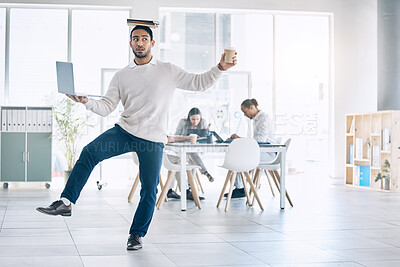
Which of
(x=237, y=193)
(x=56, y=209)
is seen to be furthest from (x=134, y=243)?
(x=237, y=193)

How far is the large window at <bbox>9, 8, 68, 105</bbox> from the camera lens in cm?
950

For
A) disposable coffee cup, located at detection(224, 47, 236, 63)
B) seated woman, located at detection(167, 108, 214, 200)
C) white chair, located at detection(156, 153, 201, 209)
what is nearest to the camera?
disposable coffee cup, located at detection(224, 47, 236, 63)

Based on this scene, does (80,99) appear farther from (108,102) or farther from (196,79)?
(196,79)

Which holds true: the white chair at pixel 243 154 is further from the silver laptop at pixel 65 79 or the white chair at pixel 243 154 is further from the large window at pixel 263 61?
the large window at pixel 263 61

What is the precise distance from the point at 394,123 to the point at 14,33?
6.69m

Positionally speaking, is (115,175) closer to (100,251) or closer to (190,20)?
(190,20)

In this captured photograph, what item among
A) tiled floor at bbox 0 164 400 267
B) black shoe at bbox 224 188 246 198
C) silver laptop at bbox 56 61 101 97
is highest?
silver laptop at bbox 56 61 101 97

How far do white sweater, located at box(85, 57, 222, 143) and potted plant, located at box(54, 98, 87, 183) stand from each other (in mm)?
5411

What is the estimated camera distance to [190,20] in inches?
384

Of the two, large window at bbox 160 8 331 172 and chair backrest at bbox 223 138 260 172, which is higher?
large window at bbox 160 8 331 172

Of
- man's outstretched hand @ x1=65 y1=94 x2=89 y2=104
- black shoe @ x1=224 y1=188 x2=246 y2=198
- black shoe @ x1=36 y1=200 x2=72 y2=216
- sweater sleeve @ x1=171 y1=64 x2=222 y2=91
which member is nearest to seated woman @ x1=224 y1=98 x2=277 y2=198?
black shoe @ x1=224 y1=188 x2=246 y2=198

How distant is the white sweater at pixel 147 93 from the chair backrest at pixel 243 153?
Answer: 7.20ft

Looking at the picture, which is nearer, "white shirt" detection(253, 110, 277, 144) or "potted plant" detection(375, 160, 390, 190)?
"white shirt" detection(253, 110, 277, 144)

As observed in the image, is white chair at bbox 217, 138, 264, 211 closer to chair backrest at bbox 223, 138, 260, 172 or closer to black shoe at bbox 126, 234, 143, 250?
chair backrest at bbox 223, 138, 260, 172
